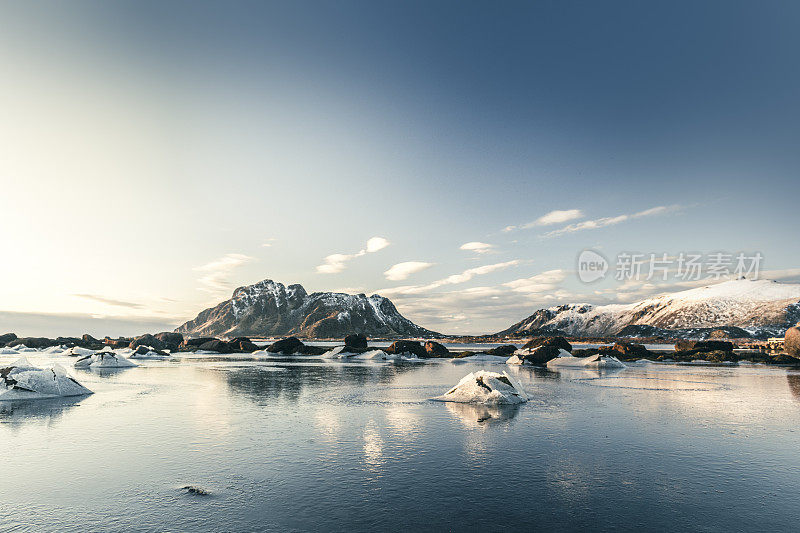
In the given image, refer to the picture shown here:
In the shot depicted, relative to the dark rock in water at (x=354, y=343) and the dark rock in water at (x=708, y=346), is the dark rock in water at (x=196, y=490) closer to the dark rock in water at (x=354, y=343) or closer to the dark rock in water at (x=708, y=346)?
the dark rock in water at (x=354, y=343)

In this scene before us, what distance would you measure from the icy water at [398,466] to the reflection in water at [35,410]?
0.17m

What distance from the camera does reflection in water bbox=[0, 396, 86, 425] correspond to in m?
23.7

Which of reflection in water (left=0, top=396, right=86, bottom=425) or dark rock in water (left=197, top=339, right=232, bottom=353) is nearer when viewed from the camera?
reflection in water (left=0, top=396, right=86, bottom=425)

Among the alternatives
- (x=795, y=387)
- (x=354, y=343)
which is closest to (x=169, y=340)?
(x=354, y=343)

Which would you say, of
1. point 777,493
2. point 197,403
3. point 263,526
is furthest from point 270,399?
point 777,493

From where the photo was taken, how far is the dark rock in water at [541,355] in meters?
75.4

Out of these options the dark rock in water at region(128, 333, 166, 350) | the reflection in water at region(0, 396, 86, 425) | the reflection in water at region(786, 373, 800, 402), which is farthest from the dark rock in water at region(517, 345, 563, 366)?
the dark rock in water at region(128, 333, 166, 350)

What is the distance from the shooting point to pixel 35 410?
26500mm

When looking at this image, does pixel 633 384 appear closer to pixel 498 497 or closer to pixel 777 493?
pixel 777 493

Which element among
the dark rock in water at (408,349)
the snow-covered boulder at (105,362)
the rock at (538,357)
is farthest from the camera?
the dark rock in water at (408,349)

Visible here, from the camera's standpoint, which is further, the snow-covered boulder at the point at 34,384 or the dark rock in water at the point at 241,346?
the dark rock in water at the point at 241,346

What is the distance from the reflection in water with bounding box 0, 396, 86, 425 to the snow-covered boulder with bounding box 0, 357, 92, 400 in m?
0.80

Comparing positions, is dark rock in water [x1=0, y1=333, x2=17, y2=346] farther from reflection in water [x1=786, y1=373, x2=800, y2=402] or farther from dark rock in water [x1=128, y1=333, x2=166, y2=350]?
reflection in water [x1=786, y1=373, x2=800, y2=402]

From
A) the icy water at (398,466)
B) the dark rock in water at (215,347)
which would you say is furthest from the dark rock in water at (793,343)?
the dark rock in water at (215,347)
